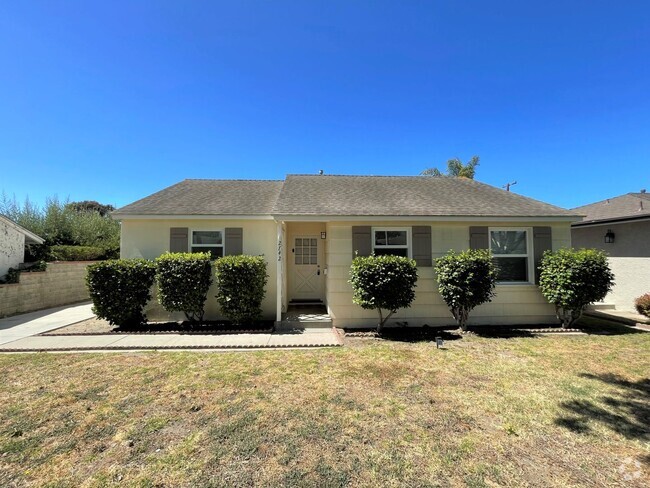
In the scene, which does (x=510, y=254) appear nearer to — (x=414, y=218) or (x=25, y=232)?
(x=414, y=218)

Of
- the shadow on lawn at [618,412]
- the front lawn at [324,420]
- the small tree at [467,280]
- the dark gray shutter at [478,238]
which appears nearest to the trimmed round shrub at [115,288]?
the front lawn at [324,420]

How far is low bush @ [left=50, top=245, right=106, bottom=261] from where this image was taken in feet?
41.8

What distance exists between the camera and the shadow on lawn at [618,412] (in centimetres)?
A: 316

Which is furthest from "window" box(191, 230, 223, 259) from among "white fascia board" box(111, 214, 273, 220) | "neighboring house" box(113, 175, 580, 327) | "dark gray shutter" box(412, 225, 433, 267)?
"dark gray shutter" box(412, 225, 433, 267)

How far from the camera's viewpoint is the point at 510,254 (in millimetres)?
8164

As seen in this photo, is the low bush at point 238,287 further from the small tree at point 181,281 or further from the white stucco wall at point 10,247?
the white stucco wall at point 10,247

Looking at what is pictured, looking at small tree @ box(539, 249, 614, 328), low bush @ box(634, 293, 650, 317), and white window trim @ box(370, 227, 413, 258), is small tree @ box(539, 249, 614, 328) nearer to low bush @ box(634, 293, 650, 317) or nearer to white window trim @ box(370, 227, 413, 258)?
low bush @ box(634, 293, 650, 317)

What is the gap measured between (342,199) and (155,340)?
19.3 feet

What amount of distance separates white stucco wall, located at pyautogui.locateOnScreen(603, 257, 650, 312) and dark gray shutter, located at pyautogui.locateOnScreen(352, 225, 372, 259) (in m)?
8.85

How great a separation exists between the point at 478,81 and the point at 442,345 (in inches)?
414

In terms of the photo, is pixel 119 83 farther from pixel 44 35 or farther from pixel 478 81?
pixel 478 81

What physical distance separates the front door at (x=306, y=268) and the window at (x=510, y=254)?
17.0 feet

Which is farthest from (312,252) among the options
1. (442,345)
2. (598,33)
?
(598,33)

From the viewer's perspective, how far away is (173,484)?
2.33 metres
